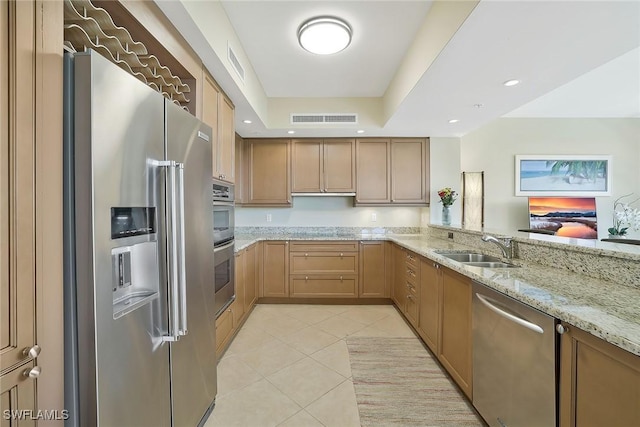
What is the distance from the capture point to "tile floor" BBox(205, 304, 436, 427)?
1.71 m

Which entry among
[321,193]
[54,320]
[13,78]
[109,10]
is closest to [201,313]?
[54,320]

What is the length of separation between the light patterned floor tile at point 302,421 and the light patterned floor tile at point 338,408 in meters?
0.03

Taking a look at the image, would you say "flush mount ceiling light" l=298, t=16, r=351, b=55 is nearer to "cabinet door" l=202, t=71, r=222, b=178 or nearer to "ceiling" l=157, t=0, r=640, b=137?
"ceiling" l=157, t=0, r=640, b=137

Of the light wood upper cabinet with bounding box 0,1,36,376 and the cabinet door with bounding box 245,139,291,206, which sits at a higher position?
the cabinet door with bounding box 245,139,291,206

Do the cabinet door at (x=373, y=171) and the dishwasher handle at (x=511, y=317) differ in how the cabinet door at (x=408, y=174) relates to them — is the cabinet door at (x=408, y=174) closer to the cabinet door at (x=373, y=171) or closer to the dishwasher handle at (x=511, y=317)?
the cabinet door at (x=373, y=171)

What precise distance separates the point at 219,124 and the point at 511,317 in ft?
7.89

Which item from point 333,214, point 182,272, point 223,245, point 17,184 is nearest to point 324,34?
point 223,245

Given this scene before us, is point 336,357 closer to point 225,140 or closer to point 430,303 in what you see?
point 430,303

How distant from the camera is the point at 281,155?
4.00 m

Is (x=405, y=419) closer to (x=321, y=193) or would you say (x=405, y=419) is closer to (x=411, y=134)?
(x=321, y=193)

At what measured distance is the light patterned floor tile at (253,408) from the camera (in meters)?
1.65

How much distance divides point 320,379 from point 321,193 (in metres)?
2.48

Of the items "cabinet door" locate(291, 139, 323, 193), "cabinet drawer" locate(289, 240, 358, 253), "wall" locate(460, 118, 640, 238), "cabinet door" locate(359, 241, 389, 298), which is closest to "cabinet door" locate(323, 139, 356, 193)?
"cabinet door" locate(291, 139, 323, 193)

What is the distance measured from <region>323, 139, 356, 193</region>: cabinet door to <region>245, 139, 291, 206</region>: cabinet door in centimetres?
61
